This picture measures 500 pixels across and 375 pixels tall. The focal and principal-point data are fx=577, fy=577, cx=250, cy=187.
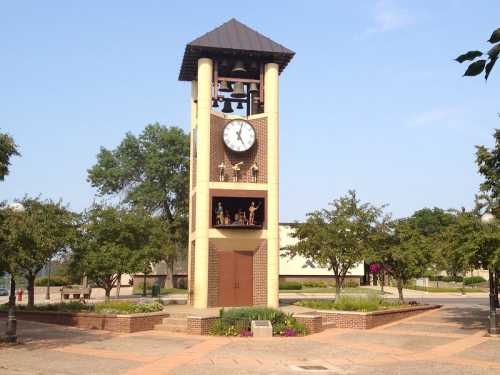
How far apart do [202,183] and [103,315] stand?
10.4m

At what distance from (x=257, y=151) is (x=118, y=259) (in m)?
10.0

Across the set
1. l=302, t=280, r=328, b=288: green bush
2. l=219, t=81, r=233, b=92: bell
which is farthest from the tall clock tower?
l=302, t=280, r=328, b=288: green bush

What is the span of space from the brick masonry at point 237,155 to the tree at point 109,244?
219 inches

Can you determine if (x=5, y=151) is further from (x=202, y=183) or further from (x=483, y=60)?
(x=483, y=60)

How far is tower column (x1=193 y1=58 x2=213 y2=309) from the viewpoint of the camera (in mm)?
31828

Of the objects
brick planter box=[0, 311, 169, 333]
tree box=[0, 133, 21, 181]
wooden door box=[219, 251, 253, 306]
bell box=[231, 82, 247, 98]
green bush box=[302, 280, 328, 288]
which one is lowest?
green bush box=[302, 280, 328, 288]

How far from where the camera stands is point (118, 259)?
103ft

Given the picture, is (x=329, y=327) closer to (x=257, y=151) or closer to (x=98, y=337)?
(x=98, y=337)

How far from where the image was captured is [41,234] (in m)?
19.7

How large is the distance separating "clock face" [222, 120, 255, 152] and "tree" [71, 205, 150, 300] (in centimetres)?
682

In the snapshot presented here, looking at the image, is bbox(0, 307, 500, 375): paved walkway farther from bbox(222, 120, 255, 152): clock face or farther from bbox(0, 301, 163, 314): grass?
bbox(222, 120, 255, 152): clock face

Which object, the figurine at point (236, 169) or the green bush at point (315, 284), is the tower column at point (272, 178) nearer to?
the figurine at point (236, 169)

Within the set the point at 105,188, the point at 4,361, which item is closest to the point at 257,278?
the point at 4,361

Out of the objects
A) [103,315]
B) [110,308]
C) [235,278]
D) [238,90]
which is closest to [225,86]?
[238,90]
